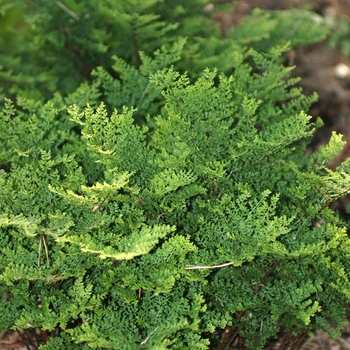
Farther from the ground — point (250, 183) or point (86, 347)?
point (250, 183)

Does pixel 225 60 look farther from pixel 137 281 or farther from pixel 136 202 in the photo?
pixel 137 281

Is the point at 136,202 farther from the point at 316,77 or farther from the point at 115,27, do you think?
the point at 316,77

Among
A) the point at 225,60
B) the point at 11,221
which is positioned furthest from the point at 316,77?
the point at 11,221

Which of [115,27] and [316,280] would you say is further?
[115,27]

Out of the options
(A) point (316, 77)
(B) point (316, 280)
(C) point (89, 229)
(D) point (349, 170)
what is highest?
(D) point (349, 170)

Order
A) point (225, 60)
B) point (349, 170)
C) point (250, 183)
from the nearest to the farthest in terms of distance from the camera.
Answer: point (349, 170)
point (250, 183)
point (225, 60)

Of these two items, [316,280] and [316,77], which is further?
[316,77]

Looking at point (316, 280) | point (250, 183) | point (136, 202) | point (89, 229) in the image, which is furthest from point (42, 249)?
point (316, 280)

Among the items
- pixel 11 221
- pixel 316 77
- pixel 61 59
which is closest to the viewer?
pixel 11 221

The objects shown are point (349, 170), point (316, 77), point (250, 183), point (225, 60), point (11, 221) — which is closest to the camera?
point (11, 221)
